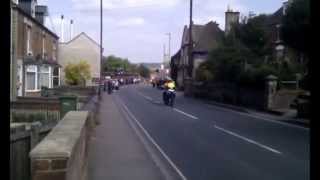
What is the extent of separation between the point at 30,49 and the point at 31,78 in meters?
2.32

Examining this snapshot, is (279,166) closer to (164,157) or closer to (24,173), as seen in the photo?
(164,157)

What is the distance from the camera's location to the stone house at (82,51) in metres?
105

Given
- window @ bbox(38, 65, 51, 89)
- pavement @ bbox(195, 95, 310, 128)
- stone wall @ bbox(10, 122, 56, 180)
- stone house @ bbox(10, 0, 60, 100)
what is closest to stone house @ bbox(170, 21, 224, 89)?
stone house @ bbox(10, 0, 60, 100)

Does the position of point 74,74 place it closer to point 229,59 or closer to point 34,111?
point 229,59

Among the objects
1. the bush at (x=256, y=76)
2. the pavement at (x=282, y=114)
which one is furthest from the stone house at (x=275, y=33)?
the pavement at (x=282, y=114)

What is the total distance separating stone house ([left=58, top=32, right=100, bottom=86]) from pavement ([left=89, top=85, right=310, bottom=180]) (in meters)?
79.7

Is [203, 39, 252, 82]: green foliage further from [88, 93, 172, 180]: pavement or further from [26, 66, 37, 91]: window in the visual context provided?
[88, 93, 172, 180]: pavement

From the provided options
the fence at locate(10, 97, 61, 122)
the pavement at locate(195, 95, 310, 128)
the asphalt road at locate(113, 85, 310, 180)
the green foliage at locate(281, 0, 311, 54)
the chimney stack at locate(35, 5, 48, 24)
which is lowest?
the pavement at locate(195, 95, 310, 128)

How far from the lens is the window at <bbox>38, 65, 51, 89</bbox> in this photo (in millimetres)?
54162

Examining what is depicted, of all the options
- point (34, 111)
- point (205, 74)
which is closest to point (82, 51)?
point (205, 74)

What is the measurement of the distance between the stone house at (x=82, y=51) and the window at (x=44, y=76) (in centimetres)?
4476

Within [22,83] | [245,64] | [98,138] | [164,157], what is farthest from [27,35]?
[164,157]
